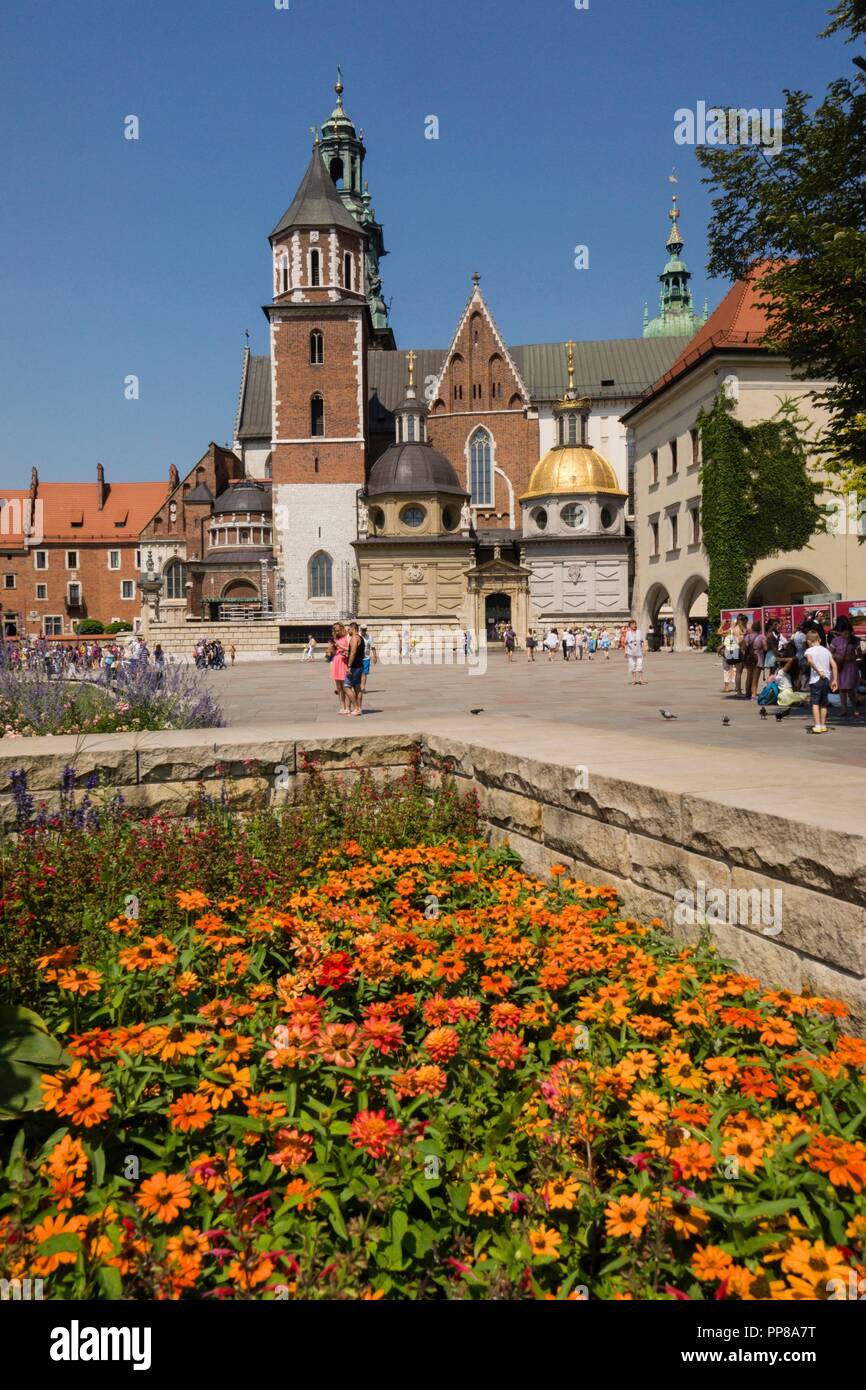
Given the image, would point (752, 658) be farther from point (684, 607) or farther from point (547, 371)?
point (547, 371)

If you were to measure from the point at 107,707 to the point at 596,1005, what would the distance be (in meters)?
6.66

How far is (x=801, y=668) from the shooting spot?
65.4 feet

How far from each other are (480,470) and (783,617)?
44259 mm

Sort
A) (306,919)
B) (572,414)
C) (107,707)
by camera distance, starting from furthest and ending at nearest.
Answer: (572,414)
(107,707)
(306,919)

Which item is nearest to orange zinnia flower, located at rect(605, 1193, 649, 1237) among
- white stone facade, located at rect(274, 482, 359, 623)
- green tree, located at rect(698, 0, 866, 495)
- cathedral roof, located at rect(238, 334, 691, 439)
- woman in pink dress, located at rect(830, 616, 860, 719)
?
green tree, located at rect(698, 0, 866, 495)

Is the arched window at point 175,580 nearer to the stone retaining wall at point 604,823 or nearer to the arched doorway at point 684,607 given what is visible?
the arched doorway at point 684,607

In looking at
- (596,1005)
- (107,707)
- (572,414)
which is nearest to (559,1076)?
(596,1005)

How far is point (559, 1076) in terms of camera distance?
293 cm

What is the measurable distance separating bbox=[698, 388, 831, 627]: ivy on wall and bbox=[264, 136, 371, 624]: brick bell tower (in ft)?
84.3

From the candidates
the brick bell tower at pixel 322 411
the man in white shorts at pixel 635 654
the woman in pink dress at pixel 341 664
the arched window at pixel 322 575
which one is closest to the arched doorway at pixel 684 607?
the man in white shorts at pixel 635 654

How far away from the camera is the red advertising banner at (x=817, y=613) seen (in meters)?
21.6

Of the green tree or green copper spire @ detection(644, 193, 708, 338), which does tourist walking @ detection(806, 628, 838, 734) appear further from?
green copper spire @ detection(644, 193, 708, 338)
